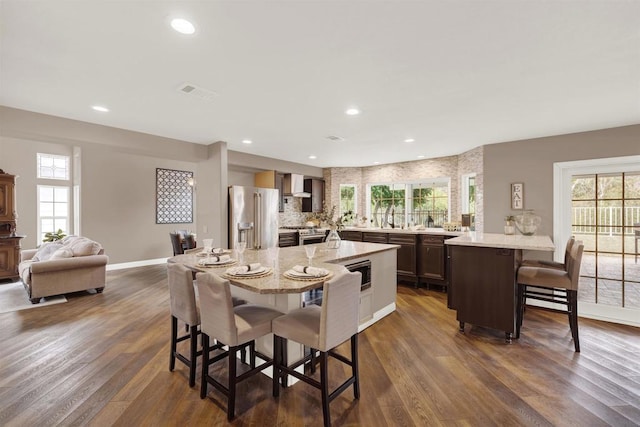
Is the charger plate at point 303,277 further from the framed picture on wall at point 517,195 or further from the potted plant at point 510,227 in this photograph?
the framed picture on wall at point 517,195

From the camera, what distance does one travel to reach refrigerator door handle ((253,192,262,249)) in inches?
210

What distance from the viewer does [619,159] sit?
3678 millimetres

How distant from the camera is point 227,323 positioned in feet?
5.67

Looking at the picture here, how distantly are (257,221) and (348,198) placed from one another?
2.78 metres

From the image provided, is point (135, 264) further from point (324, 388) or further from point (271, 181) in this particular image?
point (324, 388)

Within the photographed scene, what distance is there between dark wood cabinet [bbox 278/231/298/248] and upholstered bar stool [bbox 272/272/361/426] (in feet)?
13.2

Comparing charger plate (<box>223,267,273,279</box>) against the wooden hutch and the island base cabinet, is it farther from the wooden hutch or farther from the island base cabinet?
the wooden hutch

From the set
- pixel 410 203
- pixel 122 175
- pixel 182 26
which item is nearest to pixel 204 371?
pixel 182 26

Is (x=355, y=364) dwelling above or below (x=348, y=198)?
below

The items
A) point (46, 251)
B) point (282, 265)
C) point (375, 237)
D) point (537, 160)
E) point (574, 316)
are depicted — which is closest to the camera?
point (282, 265)

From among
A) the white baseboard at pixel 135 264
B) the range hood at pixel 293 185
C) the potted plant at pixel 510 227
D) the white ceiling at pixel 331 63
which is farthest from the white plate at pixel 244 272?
the white baseboard at pixel 135 264

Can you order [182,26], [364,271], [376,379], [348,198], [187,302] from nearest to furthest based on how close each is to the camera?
[182,26], [187,302], [376,379], [364,271], [348,198]

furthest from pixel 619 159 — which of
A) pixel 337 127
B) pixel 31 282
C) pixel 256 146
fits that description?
pixel 31 282

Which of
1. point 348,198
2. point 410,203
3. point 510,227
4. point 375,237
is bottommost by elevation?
point 375,237
